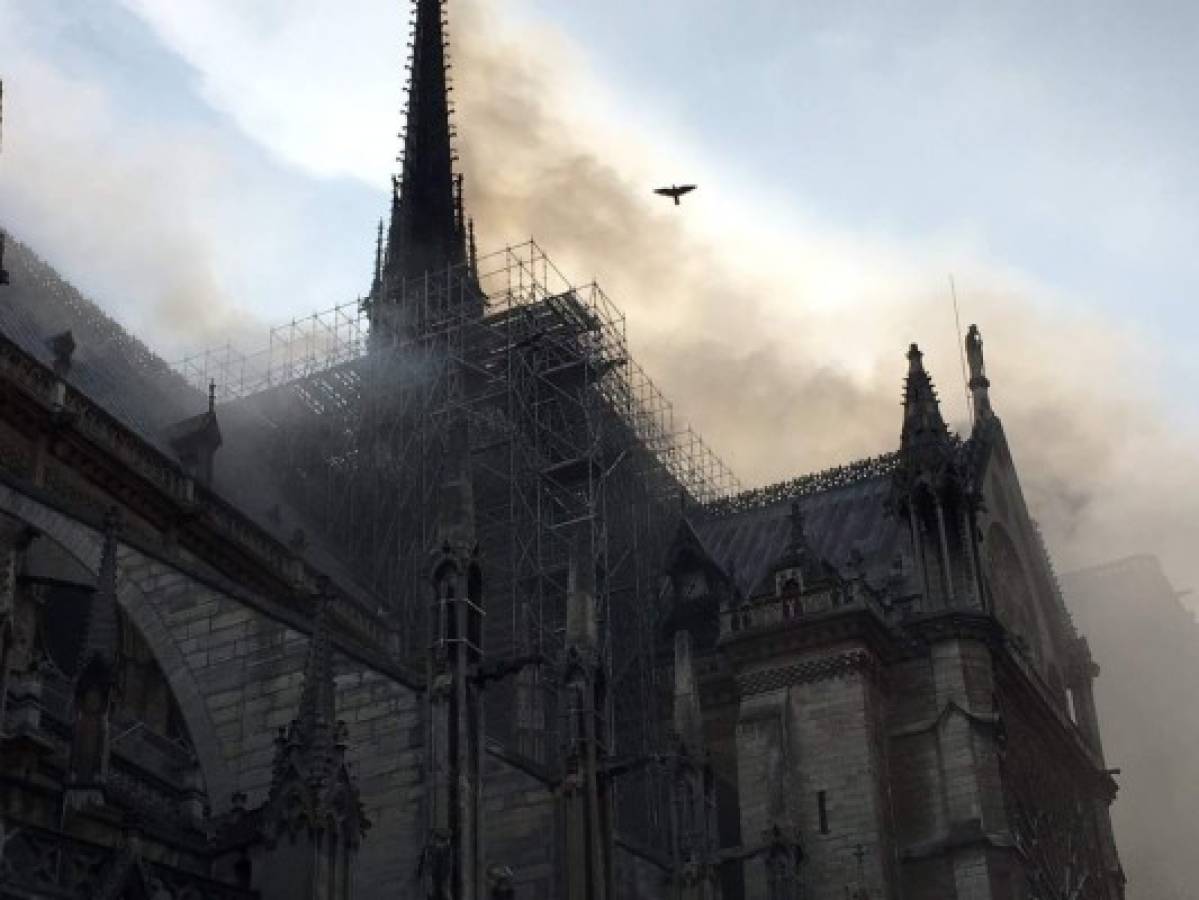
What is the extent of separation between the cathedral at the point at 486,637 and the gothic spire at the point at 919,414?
0.21 feet

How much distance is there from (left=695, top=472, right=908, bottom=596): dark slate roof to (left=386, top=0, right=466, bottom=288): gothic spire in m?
12.1

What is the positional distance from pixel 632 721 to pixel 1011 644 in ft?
24.2

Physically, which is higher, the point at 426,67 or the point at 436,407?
the point at 426,67

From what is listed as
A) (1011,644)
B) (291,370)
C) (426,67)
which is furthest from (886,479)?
(426,67)

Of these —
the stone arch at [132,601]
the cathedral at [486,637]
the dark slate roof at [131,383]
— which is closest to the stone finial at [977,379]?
the cathedral at [486,637]

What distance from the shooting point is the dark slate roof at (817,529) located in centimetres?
3812

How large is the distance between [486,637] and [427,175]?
73.1 ft

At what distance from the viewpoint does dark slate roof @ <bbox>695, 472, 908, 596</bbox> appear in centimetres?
3812

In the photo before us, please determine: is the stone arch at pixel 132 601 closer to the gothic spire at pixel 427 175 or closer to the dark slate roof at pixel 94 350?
the dark slate roof at pixel 94 350

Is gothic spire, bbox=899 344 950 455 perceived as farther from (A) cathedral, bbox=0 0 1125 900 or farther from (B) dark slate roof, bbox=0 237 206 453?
(B) dark slate roof, bbox=0 237 206 453

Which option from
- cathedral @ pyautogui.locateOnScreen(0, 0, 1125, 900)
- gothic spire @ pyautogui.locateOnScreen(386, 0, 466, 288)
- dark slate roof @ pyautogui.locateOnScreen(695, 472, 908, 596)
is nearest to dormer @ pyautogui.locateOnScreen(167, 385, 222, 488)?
cathedral @ pyautogui.locateOnScreen(0, 0, 1125, 900)

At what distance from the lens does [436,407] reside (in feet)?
122

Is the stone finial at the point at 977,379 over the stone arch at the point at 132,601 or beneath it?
over

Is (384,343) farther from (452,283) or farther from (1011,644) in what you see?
(1011,644)
